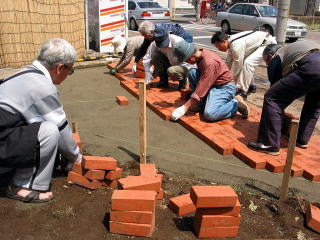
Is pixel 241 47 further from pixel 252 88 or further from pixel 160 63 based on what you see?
pixel 160 63

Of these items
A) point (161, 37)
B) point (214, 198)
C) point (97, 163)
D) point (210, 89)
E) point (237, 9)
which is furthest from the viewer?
point (237, 9)

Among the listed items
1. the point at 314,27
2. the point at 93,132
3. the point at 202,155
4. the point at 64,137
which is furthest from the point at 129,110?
the point at 314,27

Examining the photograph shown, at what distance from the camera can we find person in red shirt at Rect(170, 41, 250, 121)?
468cm

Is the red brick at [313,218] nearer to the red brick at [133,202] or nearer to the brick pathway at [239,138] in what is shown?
the brick pathway at [239,138]

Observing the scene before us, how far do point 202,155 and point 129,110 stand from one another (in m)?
1.86

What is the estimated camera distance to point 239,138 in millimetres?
4383

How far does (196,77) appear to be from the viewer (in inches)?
210

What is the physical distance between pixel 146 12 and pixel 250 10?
498cm

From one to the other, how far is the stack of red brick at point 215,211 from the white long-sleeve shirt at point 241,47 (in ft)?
12.5

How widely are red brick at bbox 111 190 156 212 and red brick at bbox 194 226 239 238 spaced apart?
1.34 ft

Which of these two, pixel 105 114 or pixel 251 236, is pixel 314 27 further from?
pixel 251 236

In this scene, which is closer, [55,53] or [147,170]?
[55,53]

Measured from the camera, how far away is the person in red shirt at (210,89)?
468 cm

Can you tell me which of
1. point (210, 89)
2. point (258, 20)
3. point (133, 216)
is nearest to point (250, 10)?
point (258, 20)
